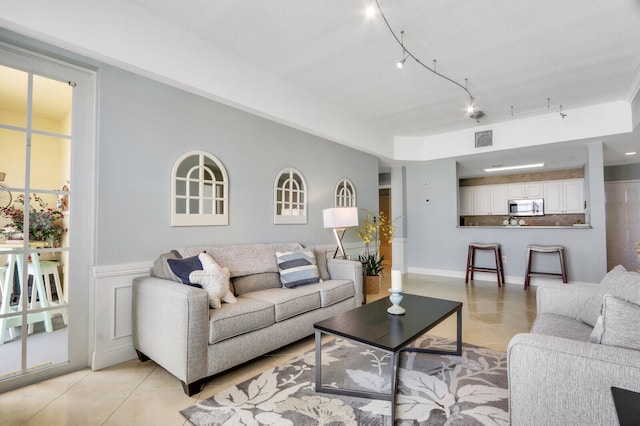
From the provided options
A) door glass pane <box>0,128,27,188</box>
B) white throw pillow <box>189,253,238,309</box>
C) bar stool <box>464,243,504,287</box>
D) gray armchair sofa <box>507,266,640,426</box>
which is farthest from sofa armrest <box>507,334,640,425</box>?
bar stool <box>464,243,504,287</box>

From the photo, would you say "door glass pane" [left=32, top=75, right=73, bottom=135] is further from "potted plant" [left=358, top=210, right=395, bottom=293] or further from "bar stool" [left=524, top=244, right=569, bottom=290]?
"bar stool" [left=524, top=244, right=569, bottom=290]

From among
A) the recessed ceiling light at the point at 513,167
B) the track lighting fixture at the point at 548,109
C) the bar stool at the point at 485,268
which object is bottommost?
the bar stool at the point at 485,268

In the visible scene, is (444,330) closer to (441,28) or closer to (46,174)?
(441,28)

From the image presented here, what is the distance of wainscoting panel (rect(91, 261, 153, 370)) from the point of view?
237 centimetres

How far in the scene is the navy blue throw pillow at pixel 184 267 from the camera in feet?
7.55

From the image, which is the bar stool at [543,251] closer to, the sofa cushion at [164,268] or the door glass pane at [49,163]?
the sofa cushion at [164,268]

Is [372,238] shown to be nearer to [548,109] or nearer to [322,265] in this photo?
[322,265]

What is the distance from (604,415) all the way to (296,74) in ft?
11.7

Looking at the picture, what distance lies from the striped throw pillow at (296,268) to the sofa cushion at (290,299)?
0.36 ft

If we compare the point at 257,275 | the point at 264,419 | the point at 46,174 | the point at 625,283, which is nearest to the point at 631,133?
the point at 625,283

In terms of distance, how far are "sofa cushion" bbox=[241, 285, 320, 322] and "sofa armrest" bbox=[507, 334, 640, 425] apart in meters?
1.69

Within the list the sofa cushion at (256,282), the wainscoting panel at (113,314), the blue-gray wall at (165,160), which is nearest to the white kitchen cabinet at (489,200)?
the blue-gray wall at (165,160)

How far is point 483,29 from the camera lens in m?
2.71

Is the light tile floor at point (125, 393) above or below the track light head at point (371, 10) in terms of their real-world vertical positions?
below
